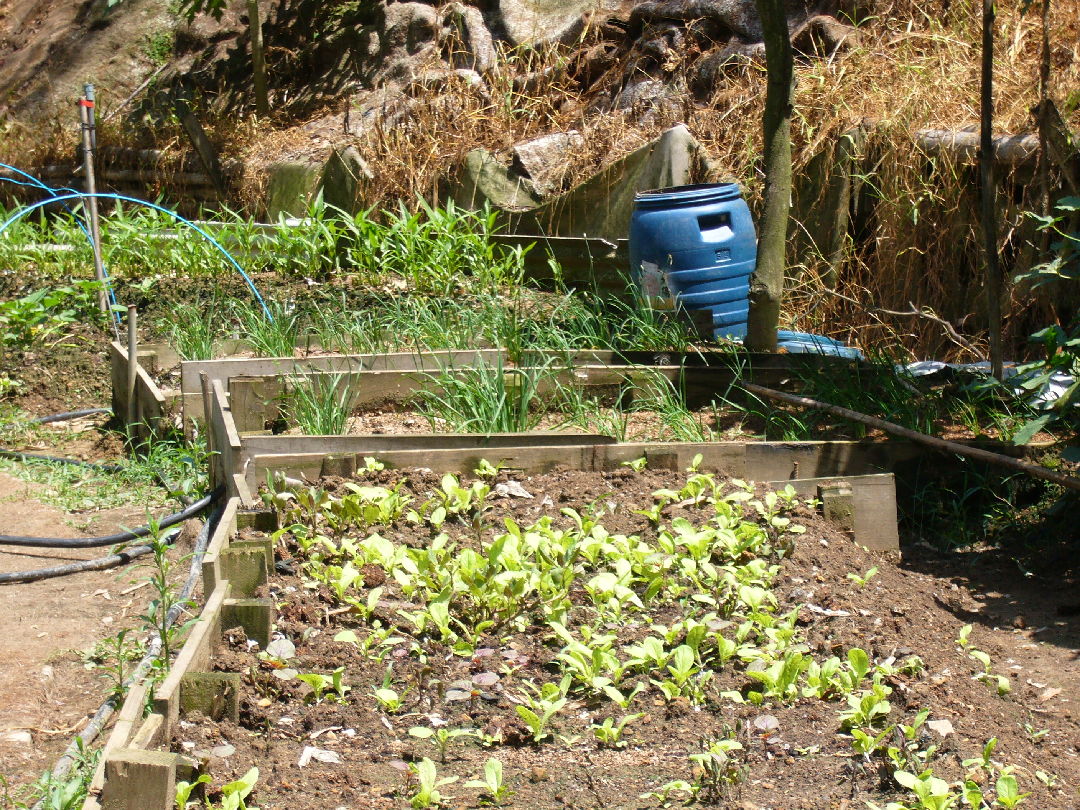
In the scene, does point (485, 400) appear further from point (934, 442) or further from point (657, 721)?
point (657, 721)

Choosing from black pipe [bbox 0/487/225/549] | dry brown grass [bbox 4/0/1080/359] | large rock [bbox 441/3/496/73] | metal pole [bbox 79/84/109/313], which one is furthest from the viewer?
large rock [bbox 441/3/496/73]

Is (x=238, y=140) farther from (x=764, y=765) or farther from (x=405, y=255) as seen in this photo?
(x=764, y=765)

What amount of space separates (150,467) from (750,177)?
4782 mm

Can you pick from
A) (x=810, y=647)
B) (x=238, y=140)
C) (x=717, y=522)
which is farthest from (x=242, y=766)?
(x=238, y=140)

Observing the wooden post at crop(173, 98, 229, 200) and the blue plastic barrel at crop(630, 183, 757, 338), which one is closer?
the blue plastic barrel at crop(630, 183, 757, 338)

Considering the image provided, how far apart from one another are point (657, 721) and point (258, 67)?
10.8 metres

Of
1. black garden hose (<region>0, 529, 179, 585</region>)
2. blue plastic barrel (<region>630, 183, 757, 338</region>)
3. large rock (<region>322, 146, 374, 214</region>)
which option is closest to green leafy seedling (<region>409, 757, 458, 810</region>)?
black garden hose (<region>0, 529, 179, 585</region>)

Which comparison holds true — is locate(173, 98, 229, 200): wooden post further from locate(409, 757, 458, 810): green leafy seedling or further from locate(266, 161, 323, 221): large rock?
locate(409, 757, 458, 810): green leafy seedling

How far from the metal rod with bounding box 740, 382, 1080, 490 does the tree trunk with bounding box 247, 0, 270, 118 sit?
8615 mm

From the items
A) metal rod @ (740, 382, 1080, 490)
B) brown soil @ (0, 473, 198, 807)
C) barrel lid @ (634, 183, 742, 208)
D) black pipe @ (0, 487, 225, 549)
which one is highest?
barrel lid @ (634, 183, 742, 208)

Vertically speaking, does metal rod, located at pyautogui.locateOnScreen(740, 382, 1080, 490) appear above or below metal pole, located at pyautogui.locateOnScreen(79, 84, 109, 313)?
below

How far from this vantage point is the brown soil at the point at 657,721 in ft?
7.49

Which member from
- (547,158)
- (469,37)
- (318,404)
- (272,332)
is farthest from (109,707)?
(469,37)

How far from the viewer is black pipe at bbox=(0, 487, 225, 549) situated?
435 cm
